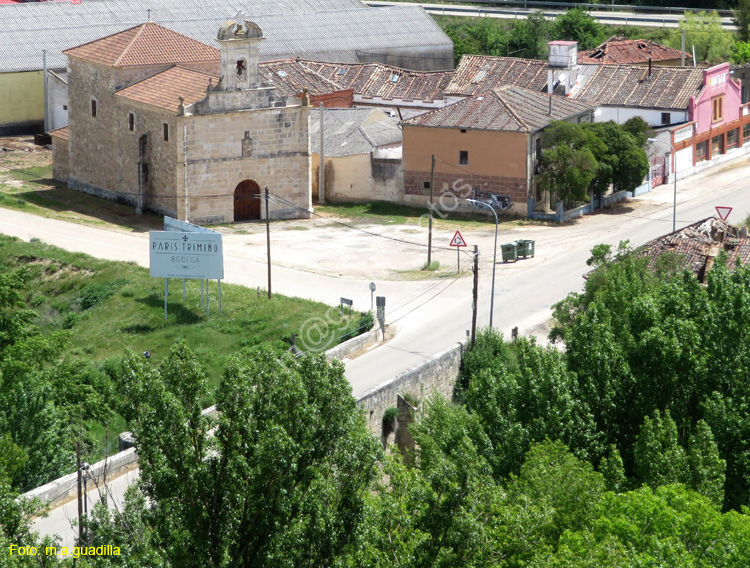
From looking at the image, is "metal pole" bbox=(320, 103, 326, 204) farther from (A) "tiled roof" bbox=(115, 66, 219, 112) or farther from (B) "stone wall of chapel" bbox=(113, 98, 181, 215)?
(B) "stone wall of chapel" bbox=(113, 98, 181, 215)

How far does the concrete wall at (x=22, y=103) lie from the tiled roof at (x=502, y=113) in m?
25.8

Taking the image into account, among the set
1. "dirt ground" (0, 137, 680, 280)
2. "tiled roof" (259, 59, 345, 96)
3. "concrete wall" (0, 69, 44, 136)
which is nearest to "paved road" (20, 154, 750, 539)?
"dirt ground" (0, 137, 680, 280)

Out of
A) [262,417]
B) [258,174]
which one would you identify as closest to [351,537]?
[262,417]

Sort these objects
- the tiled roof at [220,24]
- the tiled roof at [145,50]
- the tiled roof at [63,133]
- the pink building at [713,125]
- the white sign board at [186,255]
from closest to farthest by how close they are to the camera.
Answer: the white sign board at [186,255], the tiled roof at [145,50], the tiled roof at [63,133], the pink building at [713,125], the tiled roof at [220,24]

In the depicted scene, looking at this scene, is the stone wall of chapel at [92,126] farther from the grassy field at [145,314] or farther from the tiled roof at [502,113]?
the tiled roof at [502,113]

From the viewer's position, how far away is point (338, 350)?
38719mm

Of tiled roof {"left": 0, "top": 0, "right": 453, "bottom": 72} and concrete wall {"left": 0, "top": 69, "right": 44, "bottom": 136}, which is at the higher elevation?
tiled roof {"left": 0, "top": 0, "right": 453, "bottom": 72}

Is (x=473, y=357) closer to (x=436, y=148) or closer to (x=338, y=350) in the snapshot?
(x=338, y=350)

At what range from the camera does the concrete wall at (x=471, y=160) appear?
57.1m

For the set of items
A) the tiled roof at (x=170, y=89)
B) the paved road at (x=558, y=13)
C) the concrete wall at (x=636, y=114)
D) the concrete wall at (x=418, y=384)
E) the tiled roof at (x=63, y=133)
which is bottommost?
the concrete wall at (x=418, y=384)

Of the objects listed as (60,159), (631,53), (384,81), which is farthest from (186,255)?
(631,53)

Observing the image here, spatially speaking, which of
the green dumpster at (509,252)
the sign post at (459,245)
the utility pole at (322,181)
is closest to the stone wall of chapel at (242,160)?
the utility pole at (322,181)

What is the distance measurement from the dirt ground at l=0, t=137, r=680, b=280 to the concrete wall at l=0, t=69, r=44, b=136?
943cm

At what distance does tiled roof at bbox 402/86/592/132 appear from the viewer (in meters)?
57.2
